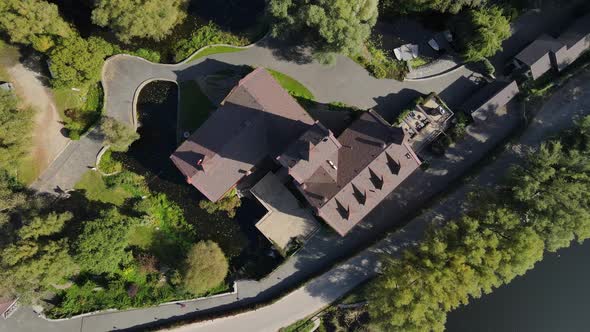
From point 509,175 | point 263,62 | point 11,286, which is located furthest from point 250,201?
point 509,175

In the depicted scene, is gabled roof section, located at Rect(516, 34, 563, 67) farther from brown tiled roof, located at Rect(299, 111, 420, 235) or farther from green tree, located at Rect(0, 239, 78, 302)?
green tree, located at Rect(0, 239, 78, 302)

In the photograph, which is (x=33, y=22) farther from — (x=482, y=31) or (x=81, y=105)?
(x=482, y=31)

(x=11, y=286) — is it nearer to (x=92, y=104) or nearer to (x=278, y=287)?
(x=92, y=104)

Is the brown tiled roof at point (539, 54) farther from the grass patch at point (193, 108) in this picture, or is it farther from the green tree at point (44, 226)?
the green tree at point (44, 226)

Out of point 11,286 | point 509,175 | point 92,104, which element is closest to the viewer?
point 11,286

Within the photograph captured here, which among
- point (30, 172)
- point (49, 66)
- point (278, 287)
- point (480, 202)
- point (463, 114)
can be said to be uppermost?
point (49, 66)

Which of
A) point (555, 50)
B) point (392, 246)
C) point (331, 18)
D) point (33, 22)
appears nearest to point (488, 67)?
point (555, 50)
